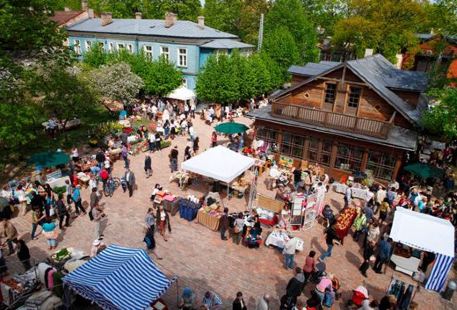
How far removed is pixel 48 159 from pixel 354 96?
1787 centimetres

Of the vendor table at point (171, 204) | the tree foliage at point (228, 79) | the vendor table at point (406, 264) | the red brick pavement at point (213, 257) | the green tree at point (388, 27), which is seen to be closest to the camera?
the red brick pavement at point (213, 257)

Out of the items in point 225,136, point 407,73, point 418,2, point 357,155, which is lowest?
point 225,136

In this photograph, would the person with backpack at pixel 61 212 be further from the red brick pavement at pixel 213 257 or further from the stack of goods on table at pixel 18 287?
the stack of goods on table at pixel 18 287

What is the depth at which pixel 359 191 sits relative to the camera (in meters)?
18.6

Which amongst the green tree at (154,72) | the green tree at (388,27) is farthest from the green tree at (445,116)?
the green tree at (388,27)

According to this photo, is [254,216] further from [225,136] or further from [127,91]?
[127,91]

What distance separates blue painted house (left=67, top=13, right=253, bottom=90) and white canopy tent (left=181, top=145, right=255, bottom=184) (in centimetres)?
2050

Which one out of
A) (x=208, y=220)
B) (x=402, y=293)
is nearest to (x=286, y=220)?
(x=208, y=220)

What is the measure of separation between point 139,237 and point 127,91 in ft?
63.1

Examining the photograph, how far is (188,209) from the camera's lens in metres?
15.6

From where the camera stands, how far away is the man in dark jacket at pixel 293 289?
10.1 m

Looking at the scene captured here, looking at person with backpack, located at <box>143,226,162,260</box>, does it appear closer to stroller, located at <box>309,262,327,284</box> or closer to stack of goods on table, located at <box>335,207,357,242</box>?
stroller, located at <box>309,262,327,284</box>

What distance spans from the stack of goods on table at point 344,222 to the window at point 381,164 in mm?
5460

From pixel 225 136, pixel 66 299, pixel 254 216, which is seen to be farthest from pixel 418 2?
pixel 66 299
